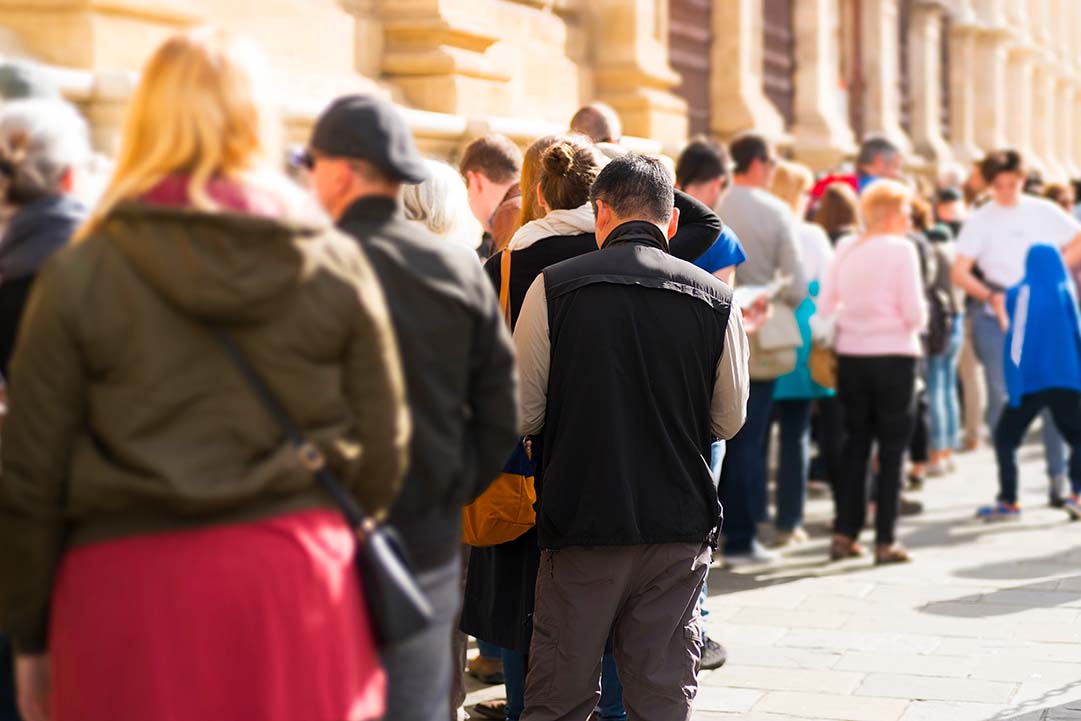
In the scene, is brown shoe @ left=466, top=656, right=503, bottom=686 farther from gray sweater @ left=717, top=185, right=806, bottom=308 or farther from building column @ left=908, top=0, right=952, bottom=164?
building column @ left=908, top=0, right=952, bottom=164

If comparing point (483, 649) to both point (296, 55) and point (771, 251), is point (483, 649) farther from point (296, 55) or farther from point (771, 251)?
point (296, 55)

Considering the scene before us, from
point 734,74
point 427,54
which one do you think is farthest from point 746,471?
point 734,74

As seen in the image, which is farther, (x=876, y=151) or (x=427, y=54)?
(x=876, y=151)

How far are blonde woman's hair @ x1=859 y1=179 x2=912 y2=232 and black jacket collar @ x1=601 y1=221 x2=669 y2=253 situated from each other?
3745 millimetres

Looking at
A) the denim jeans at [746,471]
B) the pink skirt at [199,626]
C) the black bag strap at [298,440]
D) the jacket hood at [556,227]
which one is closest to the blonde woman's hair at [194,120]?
the black bag strap at [298,440]

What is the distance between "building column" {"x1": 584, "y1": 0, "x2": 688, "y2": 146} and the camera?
12438mm

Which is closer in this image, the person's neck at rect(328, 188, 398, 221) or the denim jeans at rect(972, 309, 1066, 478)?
the person's neck at rect(328, 188, 398, 221)

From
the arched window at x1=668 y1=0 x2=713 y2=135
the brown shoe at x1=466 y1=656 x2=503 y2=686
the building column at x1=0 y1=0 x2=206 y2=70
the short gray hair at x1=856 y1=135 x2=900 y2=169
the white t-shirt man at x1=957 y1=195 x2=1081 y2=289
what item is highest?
→ the arched window at x1=668 y1=0 x2=713 y2=135

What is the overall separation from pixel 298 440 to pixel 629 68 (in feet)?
32.2

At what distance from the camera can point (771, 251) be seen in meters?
8.22

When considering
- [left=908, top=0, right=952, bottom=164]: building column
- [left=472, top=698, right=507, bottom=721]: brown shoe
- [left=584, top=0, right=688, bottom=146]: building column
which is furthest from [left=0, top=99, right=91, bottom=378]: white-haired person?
[left=908, top=0, right=952, bottom=164]: building column

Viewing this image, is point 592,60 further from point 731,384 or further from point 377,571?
point 377,571

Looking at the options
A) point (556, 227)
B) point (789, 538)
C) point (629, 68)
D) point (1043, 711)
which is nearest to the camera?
point (556, 227)

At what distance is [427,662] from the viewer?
328 cm
